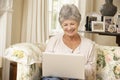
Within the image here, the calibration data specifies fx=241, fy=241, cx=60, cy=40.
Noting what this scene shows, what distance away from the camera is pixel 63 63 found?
178 cm

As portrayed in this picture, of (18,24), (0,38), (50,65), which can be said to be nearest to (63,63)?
(50,65)

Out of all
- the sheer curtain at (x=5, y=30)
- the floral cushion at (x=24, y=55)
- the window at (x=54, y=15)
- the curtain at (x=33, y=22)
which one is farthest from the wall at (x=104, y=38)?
the floral cushion at (x=24, y=55)

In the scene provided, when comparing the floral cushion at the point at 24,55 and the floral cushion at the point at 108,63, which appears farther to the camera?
the floral cushion at the point at 108,63

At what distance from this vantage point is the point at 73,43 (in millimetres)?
2133

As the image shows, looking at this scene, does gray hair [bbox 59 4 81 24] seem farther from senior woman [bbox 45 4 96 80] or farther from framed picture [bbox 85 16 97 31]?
framed picture [bbox 85 16 97 31]

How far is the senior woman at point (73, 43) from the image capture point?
2049mm

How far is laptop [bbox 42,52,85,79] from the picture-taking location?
5.75ft

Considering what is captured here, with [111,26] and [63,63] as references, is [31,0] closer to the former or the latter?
[111,26]

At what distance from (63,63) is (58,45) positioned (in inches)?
14.7

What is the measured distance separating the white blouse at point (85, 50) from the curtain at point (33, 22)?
90 cm

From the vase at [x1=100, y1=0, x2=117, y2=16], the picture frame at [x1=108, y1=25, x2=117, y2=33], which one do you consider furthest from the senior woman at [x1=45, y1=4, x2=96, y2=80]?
the vase at [x1=100, y1=0, x2=117, y2=16]

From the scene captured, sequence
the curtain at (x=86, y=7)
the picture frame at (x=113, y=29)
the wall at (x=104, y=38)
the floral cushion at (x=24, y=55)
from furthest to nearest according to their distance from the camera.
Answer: the curtain at (x=86, y=7), the wall at (x=104, y=38), the picture frame at (x=113, y=29), the floral cushion at (x=24, y=55)

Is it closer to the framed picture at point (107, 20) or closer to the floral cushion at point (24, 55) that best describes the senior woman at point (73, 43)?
the floral cushion at point (24, 55)

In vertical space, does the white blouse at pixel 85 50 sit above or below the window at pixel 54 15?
below
